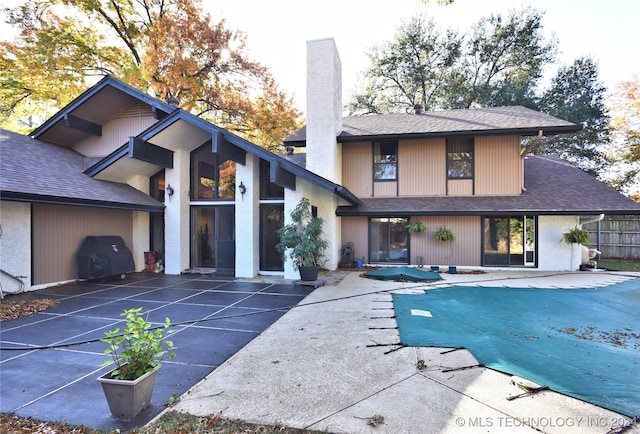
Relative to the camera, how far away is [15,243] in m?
7.23

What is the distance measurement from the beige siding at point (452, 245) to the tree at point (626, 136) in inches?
483

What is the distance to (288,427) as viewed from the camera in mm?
2482

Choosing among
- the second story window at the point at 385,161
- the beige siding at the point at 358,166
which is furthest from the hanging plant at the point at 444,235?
the beige siding at the point at 358,166

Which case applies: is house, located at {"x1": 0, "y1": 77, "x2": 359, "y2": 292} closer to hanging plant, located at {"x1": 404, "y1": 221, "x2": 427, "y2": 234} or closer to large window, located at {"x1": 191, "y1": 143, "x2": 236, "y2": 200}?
large window, located at {"x1": 191, "y1": 143, "x2": 236, "y2": 200}

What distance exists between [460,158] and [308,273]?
714 centimetres

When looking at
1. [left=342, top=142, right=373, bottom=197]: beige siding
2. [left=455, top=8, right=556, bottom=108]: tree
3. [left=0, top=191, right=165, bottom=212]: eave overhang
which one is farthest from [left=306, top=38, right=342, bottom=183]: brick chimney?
[left=455, top=8, right=556, bottom=108]: tree

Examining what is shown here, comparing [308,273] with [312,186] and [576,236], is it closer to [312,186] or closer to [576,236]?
[312,186]

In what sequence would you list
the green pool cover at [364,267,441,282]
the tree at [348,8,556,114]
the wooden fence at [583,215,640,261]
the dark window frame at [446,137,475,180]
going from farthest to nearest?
the tree at [348,8,556,114] → the wooden fence at [583,215,640,261] → the dark window frame at [446,137,475,180] → the green pool cover at [364,267,441,282]

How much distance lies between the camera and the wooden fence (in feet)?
44.6

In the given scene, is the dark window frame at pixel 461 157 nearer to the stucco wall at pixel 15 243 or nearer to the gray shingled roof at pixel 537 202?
the gray shingled roof at pixel 537 202

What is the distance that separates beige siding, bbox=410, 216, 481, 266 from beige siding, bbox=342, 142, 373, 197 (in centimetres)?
222

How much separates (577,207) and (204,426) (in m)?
11.8

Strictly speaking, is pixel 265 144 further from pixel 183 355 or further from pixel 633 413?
pixel 633 413

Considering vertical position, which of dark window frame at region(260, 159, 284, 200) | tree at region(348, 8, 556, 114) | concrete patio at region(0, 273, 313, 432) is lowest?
concrete patio at region(0, 273, 313, 432)
